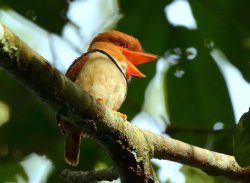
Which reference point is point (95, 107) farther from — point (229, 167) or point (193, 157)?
point (229, 167)

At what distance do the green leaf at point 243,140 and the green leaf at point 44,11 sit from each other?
156 centimetres

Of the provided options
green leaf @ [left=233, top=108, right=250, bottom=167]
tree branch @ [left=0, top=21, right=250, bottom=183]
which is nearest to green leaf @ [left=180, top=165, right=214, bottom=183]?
tree branch @ [left=0, top=21, right=250, bottom=183]

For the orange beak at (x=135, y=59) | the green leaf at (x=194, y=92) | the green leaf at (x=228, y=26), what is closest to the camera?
the green leaf at (x=228, y=26)

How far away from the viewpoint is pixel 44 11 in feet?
11.5

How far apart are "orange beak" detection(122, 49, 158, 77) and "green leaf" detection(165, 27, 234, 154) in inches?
6.2

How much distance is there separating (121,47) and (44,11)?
3.15ft

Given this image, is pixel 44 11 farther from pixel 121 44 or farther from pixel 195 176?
pixel 195 176

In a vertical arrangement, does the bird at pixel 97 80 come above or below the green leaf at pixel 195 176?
above

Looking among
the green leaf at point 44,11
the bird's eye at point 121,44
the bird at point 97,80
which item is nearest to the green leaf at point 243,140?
the bird at point 97,80

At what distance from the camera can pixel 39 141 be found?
3717 mm

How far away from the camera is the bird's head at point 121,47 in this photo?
3989 millimetres

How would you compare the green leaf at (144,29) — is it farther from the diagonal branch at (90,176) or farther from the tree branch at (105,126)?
the tree branch at (105,126)

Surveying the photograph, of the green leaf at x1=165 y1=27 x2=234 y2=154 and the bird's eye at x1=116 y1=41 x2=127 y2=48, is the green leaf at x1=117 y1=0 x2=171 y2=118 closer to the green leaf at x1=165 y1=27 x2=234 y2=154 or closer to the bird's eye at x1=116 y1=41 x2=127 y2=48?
the green leaf at x1=165 y1=27 x2=234 y2=154

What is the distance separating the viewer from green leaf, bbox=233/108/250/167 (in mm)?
2178
